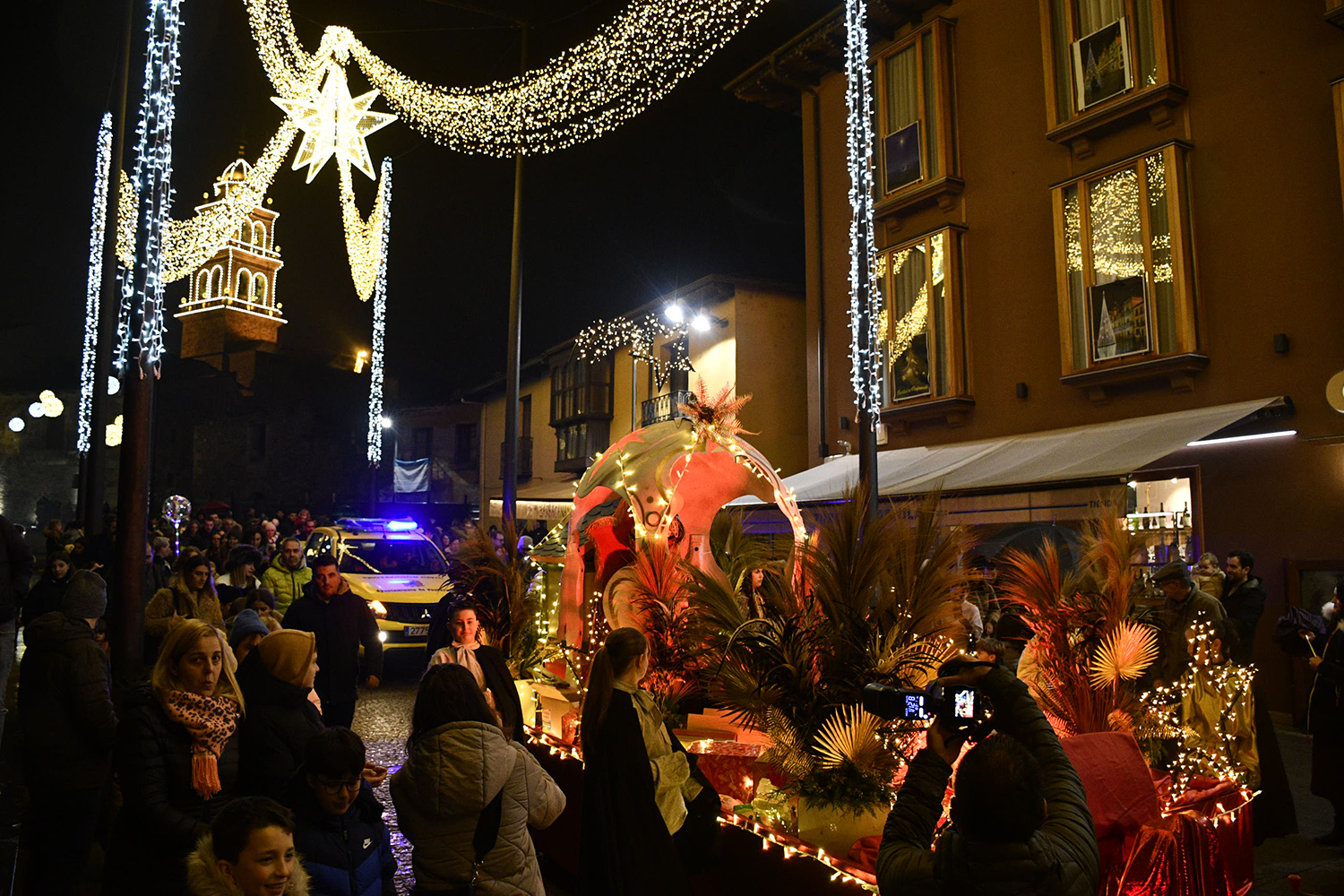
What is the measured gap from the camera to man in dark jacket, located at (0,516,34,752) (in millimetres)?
7500

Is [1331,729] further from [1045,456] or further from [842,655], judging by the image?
[1045,456]

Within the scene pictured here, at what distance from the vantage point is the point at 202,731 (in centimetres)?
368

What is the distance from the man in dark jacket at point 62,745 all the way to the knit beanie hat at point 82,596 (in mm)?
133

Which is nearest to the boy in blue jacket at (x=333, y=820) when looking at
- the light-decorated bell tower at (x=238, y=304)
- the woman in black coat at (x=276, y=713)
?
the woman in black coat at (x=276, y=713)

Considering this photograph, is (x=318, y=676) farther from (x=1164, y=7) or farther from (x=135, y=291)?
(x=1164, y=7)

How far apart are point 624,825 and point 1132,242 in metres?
11.7

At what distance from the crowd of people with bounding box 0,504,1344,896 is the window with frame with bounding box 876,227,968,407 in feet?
33.3

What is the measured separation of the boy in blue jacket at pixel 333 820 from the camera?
326 cm

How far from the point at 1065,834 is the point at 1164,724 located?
10.3ft

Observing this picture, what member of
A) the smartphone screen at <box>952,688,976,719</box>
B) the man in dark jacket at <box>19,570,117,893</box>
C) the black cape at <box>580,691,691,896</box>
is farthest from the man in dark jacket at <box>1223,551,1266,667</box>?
the man in dark jacket at <box>19,570,117,893</box>

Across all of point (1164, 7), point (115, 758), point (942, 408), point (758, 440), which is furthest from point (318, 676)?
point (758, 440)

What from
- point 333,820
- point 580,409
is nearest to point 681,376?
point 580,409

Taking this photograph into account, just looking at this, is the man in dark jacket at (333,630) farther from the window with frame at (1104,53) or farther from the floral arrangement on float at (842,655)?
the window with frame at (1104,53)

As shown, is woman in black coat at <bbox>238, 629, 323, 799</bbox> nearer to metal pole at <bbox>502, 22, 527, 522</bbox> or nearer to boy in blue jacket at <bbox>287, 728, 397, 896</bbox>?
boy in blue jacket at <bbox>287, 728, 397, 896</bbox>
